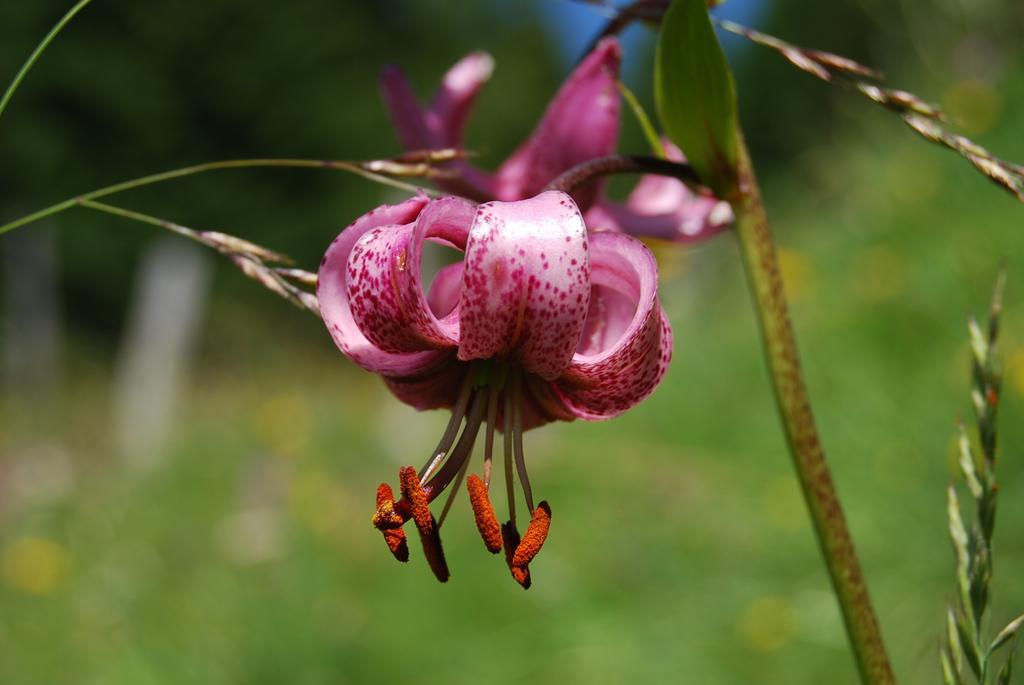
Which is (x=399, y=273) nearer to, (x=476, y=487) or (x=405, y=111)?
(x=476, y=487)

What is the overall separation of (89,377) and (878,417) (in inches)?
391

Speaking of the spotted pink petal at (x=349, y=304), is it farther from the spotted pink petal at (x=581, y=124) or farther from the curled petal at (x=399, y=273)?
the spotted pink petal at (x=581, y=124)

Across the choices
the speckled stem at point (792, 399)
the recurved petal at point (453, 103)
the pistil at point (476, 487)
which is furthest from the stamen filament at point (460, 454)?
the recurved petal at point (453, 103)

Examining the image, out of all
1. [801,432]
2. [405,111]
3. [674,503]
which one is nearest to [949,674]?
[801,432]

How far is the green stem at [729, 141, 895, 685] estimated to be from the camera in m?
0.54

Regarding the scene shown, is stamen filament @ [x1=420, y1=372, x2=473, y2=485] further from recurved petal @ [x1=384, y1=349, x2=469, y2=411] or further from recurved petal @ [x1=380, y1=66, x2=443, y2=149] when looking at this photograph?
recurved petal @ [x1=380, y1=66, x2=443, y2=149]

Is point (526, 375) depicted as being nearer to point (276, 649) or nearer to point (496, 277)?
point (496, 277)

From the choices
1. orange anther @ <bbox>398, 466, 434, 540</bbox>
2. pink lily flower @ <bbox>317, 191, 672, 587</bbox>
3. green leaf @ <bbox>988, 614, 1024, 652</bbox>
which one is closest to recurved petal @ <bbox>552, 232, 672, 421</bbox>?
pink lily flower @ <bbox>317, 191, 672, 587</bbox>

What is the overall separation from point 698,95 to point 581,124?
14cm

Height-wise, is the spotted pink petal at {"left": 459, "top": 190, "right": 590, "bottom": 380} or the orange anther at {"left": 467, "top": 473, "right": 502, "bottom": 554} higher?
the spotted pink petal at {"left": 459, "top": 190, "right": 590, "bottom": 380}

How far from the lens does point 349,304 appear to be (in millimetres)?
521

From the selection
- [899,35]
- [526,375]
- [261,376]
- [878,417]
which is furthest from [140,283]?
[526,375]

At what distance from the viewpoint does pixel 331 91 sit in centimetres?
1531

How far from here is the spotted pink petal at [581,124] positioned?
675 millimetres
